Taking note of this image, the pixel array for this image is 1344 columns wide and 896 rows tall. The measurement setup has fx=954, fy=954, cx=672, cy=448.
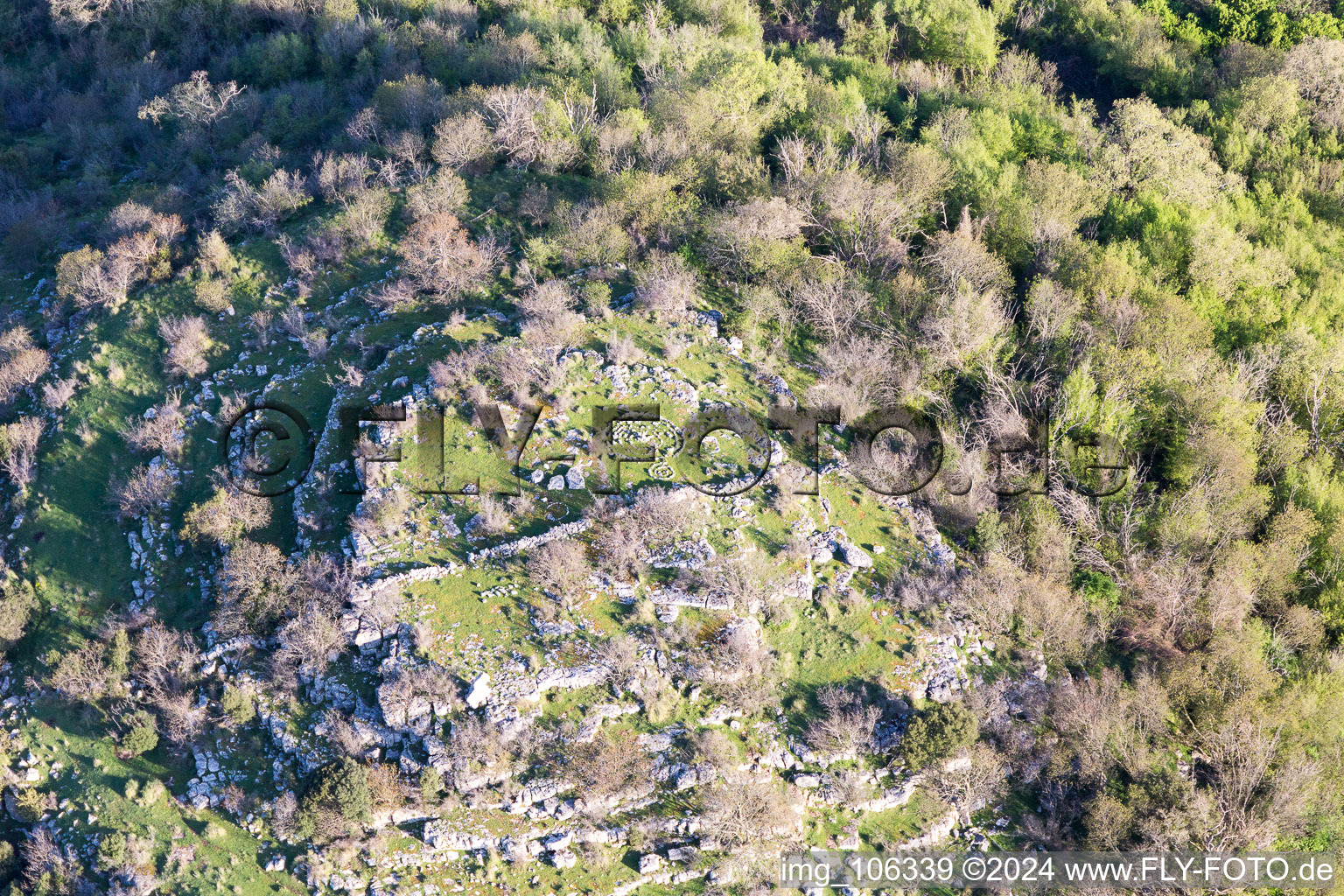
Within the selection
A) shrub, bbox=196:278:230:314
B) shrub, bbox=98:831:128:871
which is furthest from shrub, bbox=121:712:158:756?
shrub, bbox=196:278:230:314

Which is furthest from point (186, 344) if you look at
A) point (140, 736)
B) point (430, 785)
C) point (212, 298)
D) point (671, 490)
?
point (430, 785)

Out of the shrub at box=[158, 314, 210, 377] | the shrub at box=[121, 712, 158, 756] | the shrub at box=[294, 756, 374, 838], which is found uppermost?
the shrub at box=[158, 314, 210, 377]

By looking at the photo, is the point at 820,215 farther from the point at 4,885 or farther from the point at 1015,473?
the point at 4,885

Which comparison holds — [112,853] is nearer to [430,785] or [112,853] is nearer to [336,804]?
[336,804]

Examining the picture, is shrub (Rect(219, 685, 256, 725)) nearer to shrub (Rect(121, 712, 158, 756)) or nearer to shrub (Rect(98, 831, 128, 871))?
shrub (Rect(121, 712, 158, 756))

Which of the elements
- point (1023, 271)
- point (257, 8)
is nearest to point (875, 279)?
point (1023, 271)

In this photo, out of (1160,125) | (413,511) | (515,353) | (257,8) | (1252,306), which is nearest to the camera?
(413,511)

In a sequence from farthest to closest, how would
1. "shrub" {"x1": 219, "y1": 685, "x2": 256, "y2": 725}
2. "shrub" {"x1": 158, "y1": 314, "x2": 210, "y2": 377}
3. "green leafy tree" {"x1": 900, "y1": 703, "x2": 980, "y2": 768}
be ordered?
"shrub" {"x1": 158, "y1": 314, "x2": 210, "y2": 377} < "shrub" {"x1": 219, "y1": 685, "x2": 256, "y2": 725} < "green leafy tree" {"x1": 900, "y1": 703, "x2": 980, "y2": 768}

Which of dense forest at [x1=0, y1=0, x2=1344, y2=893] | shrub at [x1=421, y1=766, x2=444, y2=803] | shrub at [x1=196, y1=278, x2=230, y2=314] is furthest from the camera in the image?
shrub at [x1=196, y1=278, x2=230, y2=314]

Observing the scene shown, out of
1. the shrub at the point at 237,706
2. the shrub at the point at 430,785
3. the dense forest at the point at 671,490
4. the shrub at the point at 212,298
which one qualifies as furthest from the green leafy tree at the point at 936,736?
the shrub at the point at 212,298
